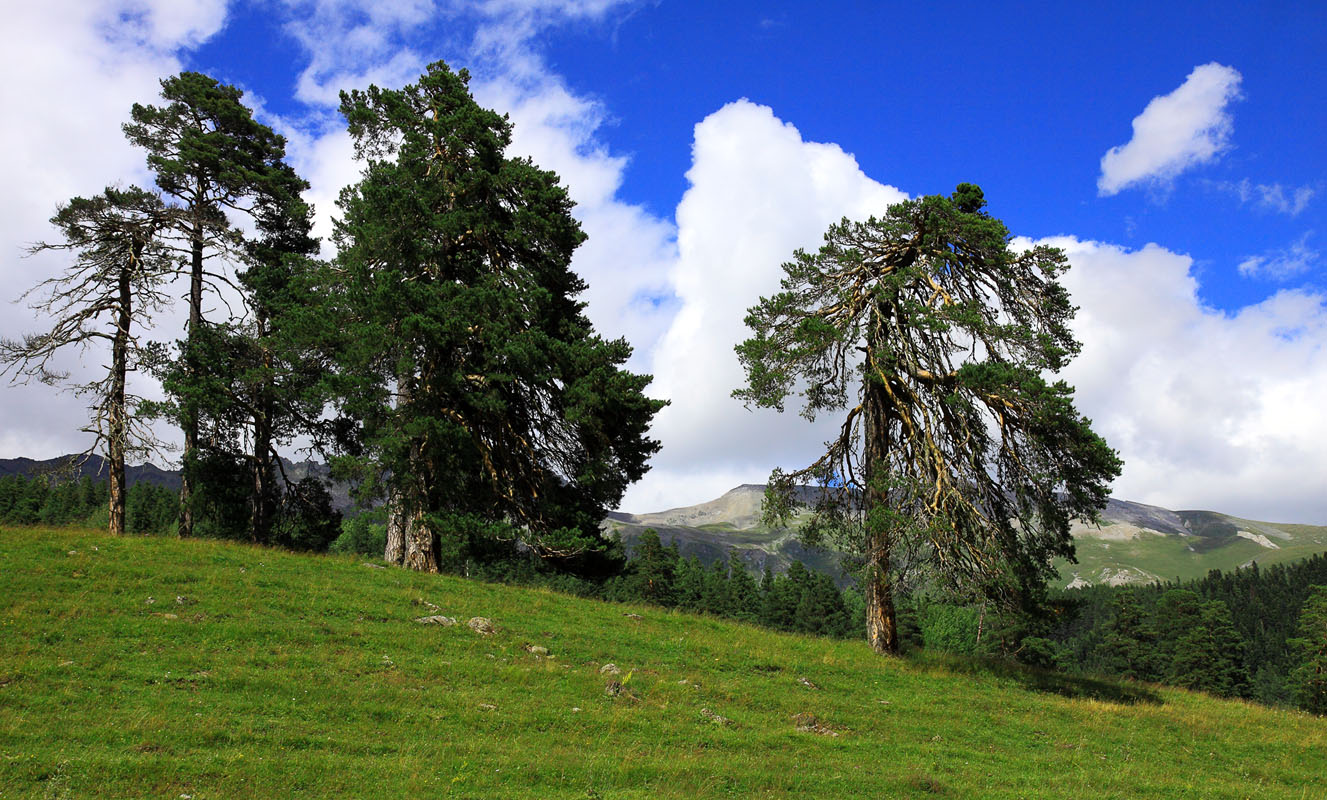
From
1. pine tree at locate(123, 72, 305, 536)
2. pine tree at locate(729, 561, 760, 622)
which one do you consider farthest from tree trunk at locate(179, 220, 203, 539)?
pine tree at locate(729, 561, 760, 622)

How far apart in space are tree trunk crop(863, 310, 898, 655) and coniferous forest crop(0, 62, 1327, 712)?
79 mm

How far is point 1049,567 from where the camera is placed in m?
18.5

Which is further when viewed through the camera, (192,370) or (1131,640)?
(1131,640)

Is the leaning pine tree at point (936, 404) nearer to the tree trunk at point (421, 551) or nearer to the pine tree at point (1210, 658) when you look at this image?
the tree trunk at point (421, 551)

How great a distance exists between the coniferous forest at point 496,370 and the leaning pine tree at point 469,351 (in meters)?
0.09

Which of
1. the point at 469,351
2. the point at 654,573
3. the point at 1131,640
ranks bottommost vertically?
the point at 1131,640

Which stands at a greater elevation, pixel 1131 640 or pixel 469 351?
pixel 469 351

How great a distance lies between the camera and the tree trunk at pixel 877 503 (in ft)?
59.6

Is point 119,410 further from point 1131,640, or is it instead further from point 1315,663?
point 1131,640

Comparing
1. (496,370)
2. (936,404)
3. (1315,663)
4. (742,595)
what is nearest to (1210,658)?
(1315,663)

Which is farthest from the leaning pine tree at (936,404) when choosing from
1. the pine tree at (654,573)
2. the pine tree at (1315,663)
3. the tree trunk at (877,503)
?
the pine tree at (654,573)

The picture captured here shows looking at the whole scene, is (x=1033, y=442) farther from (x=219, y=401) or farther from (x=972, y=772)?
(x=219, y=401)

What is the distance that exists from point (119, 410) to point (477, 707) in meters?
17.2

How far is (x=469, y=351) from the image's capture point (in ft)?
72.8
